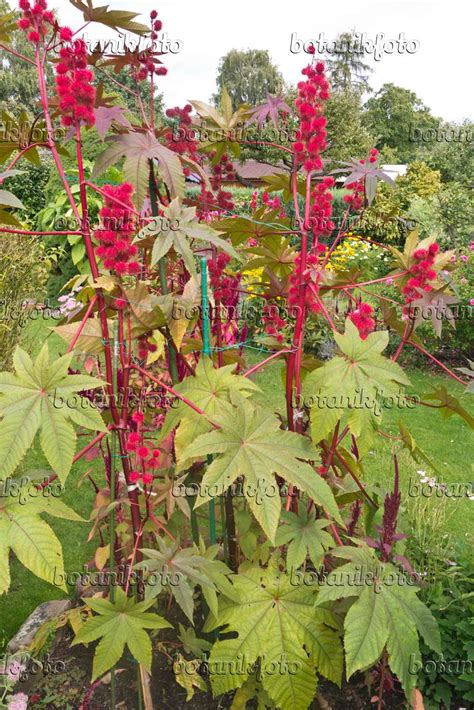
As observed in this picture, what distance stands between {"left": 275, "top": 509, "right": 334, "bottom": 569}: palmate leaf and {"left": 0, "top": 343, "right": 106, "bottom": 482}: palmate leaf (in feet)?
2.17

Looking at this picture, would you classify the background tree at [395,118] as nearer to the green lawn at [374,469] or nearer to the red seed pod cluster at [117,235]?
the green lawn at [374,469]

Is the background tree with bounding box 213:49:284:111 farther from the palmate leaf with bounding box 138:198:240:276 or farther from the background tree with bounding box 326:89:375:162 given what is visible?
the palmate leaf with bounding box 138:198:240:276

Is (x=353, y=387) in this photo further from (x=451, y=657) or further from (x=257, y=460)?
(x=451, y=657)

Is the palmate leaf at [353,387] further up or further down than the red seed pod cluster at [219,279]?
further down

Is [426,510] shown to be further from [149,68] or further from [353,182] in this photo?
[149,68]

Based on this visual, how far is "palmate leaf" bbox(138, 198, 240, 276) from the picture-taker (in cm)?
131

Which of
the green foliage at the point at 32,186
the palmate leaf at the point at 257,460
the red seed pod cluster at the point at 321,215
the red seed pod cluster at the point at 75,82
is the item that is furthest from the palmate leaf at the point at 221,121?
the green foliage at the point at 32,186

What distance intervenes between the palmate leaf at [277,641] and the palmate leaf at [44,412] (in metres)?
0.73

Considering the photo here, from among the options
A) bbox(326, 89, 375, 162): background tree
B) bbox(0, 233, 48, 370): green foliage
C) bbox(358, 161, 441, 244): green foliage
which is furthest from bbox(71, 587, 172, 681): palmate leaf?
Answer: bbox(326, 89, 375, 162): background tree

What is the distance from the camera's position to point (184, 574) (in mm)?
1425

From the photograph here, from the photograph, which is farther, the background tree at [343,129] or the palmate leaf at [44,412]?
the background tree at [343,129]

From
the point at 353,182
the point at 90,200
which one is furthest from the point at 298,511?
the point at 90,200

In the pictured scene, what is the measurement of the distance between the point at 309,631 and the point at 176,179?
4.34 feet

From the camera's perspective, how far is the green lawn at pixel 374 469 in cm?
267
